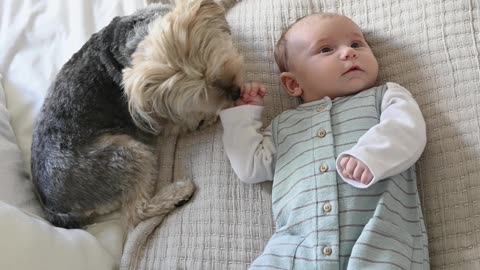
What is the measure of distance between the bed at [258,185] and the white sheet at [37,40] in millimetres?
12

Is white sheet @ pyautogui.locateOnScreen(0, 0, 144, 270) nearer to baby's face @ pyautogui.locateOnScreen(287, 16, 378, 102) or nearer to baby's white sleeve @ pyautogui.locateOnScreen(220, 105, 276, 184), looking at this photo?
baby's white sleeve @ pyautogui.locateOnScreen(220, 105, 276, 184)

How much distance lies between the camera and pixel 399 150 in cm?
131

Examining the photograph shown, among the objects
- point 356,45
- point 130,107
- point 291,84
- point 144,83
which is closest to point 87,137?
point 130,107

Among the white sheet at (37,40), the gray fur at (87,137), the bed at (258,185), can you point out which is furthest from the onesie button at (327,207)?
the white sheet at (37,40)

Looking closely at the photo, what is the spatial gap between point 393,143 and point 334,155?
159 mm

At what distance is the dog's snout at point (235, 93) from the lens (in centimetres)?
158

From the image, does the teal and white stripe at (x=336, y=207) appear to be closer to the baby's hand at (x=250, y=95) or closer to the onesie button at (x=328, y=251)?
the onesie button at (x=328, y=251)

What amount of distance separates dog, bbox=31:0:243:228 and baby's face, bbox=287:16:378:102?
0.61 ft

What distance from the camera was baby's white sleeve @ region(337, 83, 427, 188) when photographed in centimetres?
128

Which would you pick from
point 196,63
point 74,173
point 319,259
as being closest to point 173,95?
point 196,63

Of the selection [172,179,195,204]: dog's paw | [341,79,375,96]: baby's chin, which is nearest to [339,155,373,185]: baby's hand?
[341,79,375,96]: baby's chin

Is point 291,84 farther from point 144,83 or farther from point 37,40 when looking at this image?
point 37,40

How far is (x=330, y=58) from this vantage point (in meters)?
1.52

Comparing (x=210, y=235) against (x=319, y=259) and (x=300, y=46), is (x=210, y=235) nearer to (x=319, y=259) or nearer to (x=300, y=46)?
(x=319, y=259)
